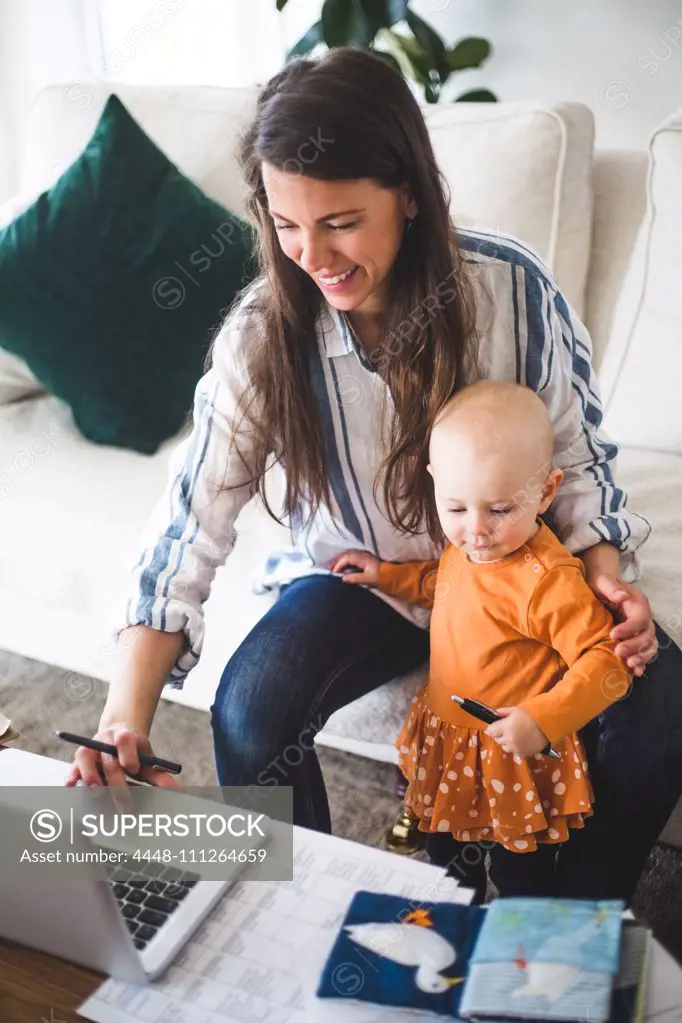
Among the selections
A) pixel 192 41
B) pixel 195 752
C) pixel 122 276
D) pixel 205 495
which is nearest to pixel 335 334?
pixel 205 495

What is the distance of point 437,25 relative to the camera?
8.31 ft

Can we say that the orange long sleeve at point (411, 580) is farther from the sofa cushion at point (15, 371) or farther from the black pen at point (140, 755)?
the sofa cushion at point (15, 371)

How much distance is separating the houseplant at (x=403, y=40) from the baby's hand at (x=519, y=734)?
1611mm

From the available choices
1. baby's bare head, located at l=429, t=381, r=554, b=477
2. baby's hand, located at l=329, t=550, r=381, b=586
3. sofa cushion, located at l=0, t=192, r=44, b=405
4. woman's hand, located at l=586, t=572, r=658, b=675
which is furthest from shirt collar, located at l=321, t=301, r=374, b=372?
sofa cushion, located at l=0, t=192, r=44, b=405

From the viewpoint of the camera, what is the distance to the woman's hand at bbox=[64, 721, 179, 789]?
0.93m

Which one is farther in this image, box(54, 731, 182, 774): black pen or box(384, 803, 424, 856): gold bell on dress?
box(384, 803, 424, 856): gold bell on dress

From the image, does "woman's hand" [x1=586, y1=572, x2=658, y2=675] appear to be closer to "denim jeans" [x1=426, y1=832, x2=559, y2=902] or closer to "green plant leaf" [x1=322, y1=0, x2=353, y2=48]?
"denim jeans" [x1=426, y1=832, x2=559, y2=902]

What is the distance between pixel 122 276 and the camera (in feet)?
6.04

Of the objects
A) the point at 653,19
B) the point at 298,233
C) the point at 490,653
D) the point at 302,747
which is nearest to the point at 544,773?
the point at 490,653

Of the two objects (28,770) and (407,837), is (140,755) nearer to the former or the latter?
(28,770)

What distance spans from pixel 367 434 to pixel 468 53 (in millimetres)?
1528

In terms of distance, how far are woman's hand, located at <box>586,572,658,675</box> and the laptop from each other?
459 millimetres

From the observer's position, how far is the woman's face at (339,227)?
1.04m

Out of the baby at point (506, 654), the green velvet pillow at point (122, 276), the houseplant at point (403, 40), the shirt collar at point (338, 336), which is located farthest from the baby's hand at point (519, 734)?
the houseplant at point (403, 40)
